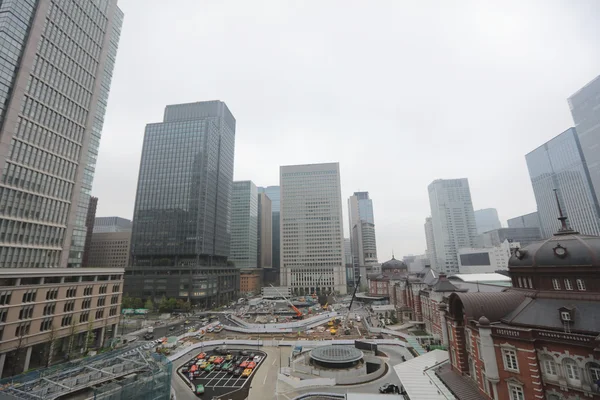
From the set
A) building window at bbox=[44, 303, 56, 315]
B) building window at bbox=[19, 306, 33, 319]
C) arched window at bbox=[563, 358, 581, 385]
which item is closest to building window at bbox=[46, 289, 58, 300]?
building window at bbox=[44, 303, 56, 315]

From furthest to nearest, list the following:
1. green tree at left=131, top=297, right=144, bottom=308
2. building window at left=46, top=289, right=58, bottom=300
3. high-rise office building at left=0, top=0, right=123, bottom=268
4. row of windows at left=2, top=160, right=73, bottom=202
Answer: green tree at left=131, top=297, right=144, bottom=308 < high-rise office building at left=0, top=0, right=123, bottom=268 < row of windows at left=2, top=160, right=73, bottom=202 < building window at left=46, top=289, right=58, bottom=300

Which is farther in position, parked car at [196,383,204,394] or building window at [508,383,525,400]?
parked car at [196,383,204,394]

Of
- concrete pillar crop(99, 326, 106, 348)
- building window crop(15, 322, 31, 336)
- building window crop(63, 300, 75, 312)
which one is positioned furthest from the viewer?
concrete pillar crop(99, 326, 106, 348)

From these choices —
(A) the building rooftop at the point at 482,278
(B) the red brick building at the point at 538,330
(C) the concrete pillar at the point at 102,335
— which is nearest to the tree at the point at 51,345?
(C) the concrete pillar at the point at 102,335

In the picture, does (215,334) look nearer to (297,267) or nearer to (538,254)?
(538,254)

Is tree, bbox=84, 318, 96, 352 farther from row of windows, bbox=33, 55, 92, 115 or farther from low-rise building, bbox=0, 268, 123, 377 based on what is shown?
row of windows, bbox=33, 55, 92, 115

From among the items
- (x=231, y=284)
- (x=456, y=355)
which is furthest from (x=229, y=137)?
(x=456, y=355)

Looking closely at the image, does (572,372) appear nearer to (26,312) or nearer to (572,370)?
(572,370)

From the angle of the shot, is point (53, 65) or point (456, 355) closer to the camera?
point (456, 355)

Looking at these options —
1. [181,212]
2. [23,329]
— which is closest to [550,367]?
[23,329]

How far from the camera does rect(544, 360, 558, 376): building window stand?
84.6 feet

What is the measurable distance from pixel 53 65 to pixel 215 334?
82.0 meters

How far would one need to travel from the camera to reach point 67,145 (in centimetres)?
7150

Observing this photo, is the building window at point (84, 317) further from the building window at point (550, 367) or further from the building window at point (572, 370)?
the building window at point (572, 370)
